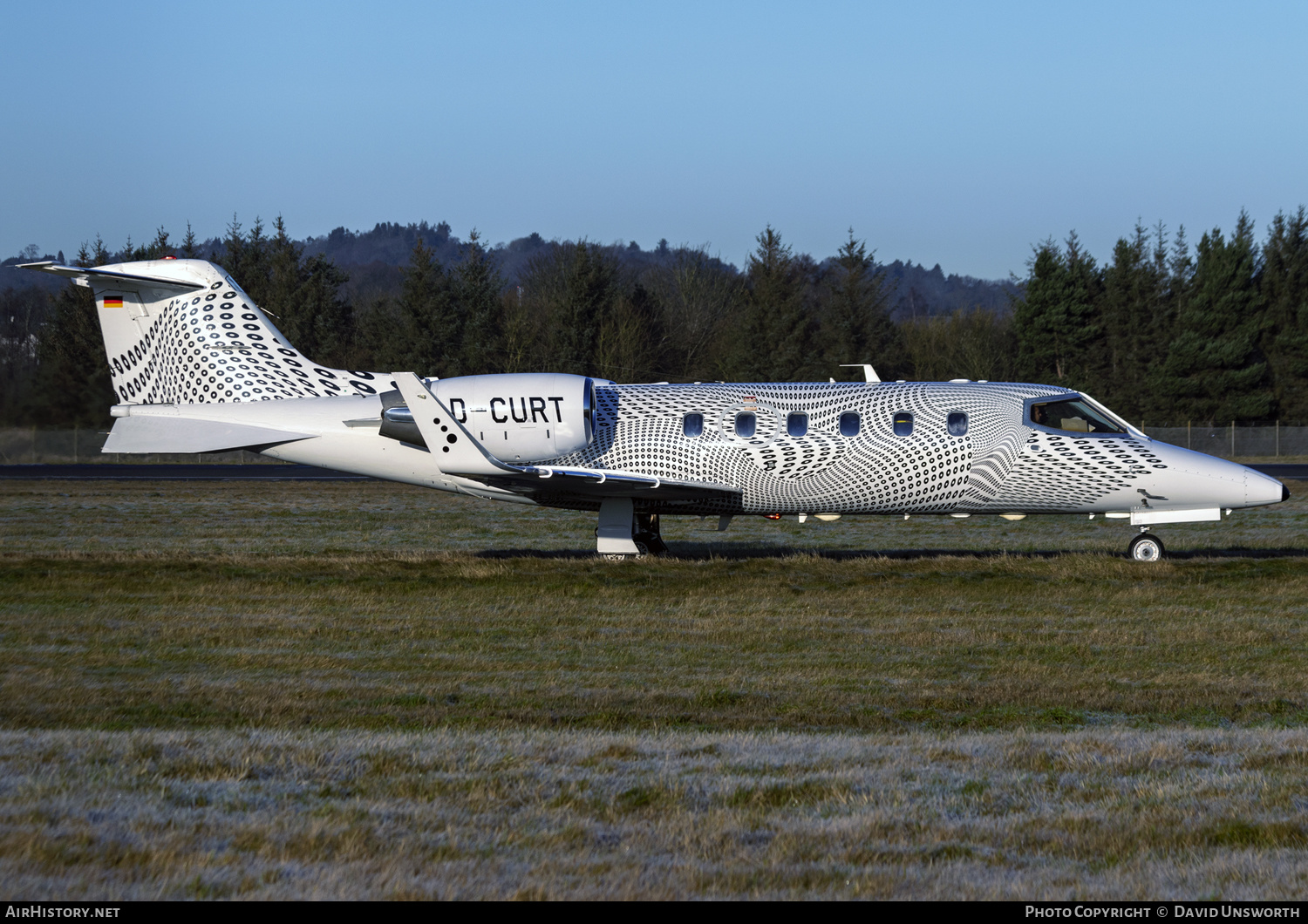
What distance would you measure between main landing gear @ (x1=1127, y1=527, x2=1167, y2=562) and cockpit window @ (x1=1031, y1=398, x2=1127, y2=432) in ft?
5.61

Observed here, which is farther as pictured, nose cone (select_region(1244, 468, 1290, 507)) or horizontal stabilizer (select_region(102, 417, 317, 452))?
horizontal stabilizer (select_region(102, 417, 317, 452))

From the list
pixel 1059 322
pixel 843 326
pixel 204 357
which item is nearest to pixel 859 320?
pixel 843 326

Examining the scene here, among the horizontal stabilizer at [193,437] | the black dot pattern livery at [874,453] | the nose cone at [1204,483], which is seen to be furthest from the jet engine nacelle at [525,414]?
the nose cone at [1204,483]

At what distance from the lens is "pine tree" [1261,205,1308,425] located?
208 feet

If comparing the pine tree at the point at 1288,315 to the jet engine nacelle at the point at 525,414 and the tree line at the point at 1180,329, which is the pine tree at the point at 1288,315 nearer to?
the tree line at the point at 1180,329

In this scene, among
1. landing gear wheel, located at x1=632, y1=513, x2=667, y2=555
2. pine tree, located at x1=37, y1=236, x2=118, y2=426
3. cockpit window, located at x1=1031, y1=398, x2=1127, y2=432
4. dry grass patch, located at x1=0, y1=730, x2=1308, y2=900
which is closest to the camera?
dry grass patch, located at x1=0, y1=730, x2=1308, y2=900

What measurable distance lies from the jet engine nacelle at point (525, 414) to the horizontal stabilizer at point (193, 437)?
1.97 m

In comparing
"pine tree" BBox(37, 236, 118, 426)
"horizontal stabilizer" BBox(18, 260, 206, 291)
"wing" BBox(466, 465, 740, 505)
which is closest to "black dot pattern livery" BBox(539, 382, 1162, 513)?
"wing" BBox(466, 465, 740, 505)

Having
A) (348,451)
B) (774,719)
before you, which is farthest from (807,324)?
(774,719)

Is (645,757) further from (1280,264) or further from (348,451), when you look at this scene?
(1280,264)

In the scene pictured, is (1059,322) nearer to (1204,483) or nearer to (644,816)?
(1204,483)

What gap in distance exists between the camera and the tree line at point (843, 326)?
203 feet

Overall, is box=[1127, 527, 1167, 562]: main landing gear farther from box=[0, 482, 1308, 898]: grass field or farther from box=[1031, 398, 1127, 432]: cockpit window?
box=[1031, 398, 1127, 432]: cockpit window

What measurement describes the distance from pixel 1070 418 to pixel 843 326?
157ft
